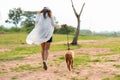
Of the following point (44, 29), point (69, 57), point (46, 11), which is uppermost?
point (46, 11)

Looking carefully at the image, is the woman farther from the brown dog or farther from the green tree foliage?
the green tree foliage

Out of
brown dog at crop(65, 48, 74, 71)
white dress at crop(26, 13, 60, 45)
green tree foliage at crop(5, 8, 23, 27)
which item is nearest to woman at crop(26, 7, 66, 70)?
white dress at crop(26, 13, 60, 45)

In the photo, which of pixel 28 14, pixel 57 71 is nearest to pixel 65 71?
pixel 57 71

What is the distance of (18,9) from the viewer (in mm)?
96188

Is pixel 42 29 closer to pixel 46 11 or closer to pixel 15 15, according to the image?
pixel 46 11

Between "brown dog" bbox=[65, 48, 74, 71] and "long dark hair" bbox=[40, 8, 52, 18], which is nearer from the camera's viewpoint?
"brown dog" bbox=[65, 48, 74, 71]

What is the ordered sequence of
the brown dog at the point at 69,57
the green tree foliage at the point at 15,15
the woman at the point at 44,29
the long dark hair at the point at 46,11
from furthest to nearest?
the green tree foliage at the point at 15,15 < the woman at the point at 44,29 < the long dark hair at the point at 46,11 < the brown dog at the point at 69,57

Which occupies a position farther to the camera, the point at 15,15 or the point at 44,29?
the point at 15,15

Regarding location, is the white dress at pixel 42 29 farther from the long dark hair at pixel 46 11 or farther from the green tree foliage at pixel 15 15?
the green tree foliage at pixel 15 15

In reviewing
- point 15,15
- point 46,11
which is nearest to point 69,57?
point 46,11

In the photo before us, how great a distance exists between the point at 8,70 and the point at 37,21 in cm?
188

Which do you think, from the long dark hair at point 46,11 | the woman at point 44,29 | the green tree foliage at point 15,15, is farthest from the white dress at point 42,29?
the green tree foliage at point 15,15

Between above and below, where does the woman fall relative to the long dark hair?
below

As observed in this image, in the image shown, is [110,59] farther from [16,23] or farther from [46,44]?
[16,23]
